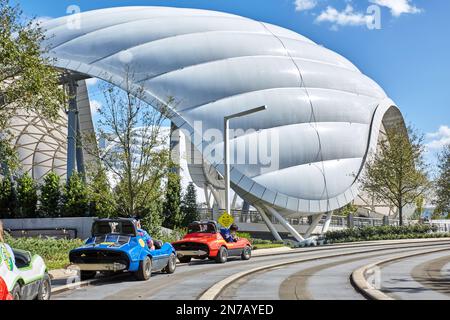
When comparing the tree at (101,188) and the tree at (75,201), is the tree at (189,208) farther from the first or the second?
the tree at (101,188)

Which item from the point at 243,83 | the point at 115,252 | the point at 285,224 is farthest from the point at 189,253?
the point at 243,83

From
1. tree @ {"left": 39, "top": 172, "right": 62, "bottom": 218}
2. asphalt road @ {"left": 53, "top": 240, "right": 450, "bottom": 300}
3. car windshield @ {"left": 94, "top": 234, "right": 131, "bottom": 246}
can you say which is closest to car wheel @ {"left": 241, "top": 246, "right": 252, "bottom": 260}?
asphalt road @ {"left": 53, "top": 240, "right": 450, "bottom": 300}

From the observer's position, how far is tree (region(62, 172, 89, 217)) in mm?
37438

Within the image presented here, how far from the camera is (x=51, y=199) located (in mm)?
38375

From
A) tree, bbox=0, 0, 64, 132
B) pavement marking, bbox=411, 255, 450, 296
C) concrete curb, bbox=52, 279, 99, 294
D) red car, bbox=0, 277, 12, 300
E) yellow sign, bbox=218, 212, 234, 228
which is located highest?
tree, bbox=0, 0, 64, 132

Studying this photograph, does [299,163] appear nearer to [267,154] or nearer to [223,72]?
[267,154]

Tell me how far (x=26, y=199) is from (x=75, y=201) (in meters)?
4.03

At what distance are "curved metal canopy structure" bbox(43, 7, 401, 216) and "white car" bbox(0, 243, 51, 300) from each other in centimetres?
2911

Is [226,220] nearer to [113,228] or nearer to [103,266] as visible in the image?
[113,228]

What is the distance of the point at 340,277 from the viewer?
15.3 meters

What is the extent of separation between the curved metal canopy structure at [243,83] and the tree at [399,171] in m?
3.20

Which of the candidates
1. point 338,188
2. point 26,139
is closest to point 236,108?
point 338,188

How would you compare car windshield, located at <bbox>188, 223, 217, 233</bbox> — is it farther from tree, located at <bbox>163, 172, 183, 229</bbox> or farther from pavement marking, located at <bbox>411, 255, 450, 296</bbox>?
tree, located at <bbox>163, 172, 183, 229</bbox>
